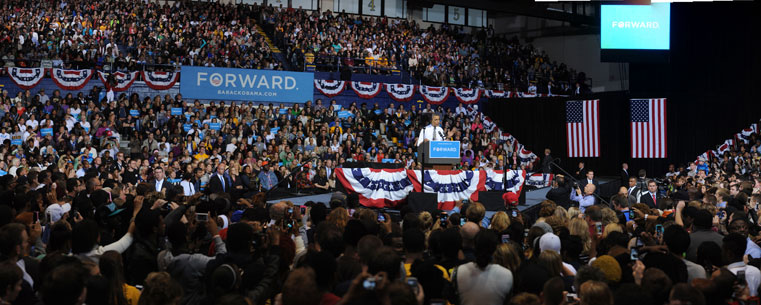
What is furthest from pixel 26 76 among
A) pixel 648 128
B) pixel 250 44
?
pixel 648 128

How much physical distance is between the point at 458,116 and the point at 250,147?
9.73 m

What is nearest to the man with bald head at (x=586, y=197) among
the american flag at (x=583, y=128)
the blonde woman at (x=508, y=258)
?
the blonde woman at (x=508, y=258)

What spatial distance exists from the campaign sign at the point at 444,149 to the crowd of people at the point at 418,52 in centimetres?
1493

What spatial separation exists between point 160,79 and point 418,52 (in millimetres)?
12360

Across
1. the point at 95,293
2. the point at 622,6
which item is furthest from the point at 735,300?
the point at 622,6

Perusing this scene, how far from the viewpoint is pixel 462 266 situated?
15.1 feet

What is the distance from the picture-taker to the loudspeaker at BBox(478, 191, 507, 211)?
13.4m

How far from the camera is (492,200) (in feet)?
44.1

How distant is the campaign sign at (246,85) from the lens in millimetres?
23891

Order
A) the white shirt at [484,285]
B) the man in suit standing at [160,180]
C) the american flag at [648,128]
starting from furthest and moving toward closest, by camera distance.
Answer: the american flag at [648,128] → the man in suit standing at [160,180] → the white shirt at [484,285]

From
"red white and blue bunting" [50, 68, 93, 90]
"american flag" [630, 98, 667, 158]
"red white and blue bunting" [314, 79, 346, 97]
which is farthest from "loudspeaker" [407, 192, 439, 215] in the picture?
"red white and blue bunting" [50, 68, 93, 90]

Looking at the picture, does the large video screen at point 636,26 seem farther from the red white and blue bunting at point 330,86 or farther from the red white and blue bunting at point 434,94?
the red white and blue bunting at point 330,86

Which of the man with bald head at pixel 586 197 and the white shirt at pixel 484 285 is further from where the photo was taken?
the man with bald head at pixel 586 197

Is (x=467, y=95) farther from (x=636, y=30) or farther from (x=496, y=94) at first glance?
(x=636, y=30)
